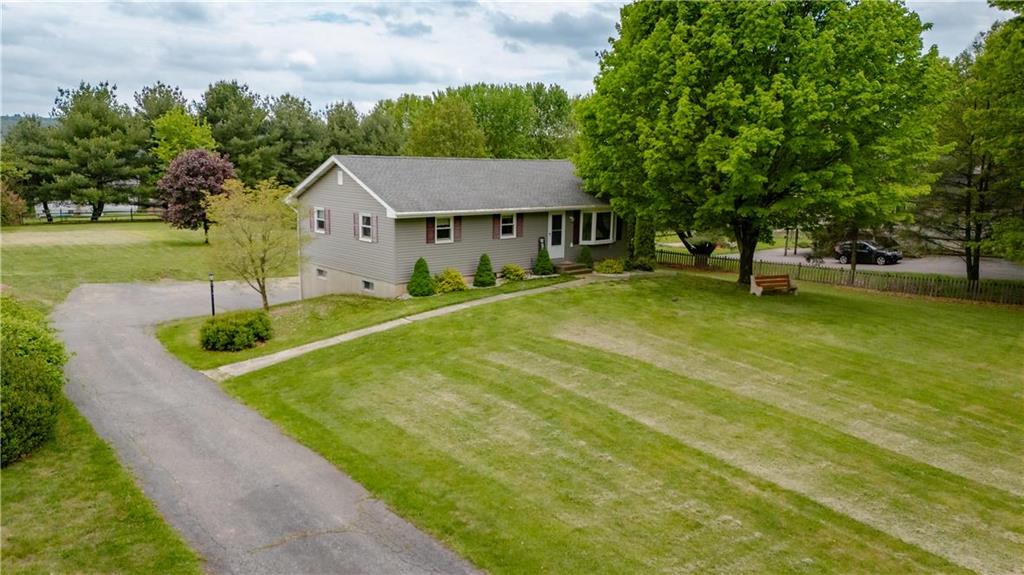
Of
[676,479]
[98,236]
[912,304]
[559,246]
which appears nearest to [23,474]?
[676,479]

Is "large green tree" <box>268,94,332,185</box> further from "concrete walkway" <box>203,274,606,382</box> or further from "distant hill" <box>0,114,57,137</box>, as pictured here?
"concrete walkway" <box>203,274,606,382</box>

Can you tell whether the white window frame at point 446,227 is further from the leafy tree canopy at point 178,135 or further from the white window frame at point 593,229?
the leafy tree canopy at point 178,135

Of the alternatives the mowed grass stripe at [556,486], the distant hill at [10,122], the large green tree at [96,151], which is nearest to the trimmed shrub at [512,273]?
the mowed grass stripe at [556,486]

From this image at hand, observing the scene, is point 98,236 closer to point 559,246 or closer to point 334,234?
point 334,234

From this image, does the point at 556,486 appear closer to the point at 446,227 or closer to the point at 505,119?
the point at 446,227

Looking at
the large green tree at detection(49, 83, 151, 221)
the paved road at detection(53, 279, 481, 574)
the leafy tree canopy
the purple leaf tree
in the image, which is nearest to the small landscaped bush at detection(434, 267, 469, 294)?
the paved road at detection(53, 279, 481, 574)
